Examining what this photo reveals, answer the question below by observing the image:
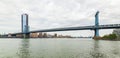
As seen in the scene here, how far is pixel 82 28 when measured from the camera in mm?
110188

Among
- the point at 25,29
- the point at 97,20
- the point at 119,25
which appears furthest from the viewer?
the point at 25,29

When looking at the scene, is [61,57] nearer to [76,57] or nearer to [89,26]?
[76,57]

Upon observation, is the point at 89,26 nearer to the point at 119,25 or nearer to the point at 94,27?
the point at 94,27

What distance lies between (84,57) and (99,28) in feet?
291

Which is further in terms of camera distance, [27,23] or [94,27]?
[27,23]

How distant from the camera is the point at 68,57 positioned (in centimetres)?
2244

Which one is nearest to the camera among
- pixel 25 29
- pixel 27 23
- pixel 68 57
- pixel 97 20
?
pixel 68 57

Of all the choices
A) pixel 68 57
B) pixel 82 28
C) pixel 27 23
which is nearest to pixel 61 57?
pixel 68 57

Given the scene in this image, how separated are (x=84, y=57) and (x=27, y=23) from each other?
16857 centimetres

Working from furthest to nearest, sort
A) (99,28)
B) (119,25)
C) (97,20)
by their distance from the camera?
1. (97,20)
2. (99,28)
3. (119,25)

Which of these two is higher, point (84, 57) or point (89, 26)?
point (89, 26)

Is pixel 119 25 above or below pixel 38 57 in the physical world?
above

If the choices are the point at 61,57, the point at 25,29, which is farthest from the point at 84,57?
the point at 25,29

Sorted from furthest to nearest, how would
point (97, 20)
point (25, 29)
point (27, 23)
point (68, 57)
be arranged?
1. point (27, 23)
2. point (25, 29)
3. point (97, 20)
4. point (68, 57)
